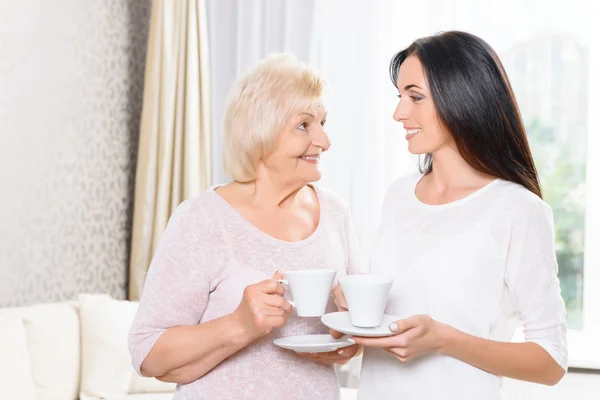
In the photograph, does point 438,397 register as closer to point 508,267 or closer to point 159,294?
point 508,267

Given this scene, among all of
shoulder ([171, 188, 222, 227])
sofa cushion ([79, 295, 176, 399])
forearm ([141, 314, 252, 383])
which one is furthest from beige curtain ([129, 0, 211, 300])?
forearm ([141, 314, 252, 383])

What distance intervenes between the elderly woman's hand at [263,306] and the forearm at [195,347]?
49 millimetres

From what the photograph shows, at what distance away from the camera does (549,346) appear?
5.02 ft

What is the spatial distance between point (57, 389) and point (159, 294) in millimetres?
1688

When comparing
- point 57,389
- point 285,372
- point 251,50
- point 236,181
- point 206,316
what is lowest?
point 57,389

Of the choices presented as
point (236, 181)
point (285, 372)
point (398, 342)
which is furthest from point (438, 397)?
point (236, 181)

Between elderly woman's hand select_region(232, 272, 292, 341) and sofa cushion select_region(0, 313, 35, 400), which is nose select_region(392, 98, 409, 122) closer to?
elderly woman's hand select_region(232, 272, 292, 341)

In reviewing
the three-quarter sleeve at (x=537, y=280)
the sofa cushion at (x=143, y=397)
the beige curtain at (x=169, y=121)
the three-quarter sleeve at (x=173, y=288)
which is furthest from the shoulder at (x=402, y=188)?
the beige curtain at (x=169, y=121)

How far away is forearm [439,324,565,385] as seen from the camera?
4.98 feet

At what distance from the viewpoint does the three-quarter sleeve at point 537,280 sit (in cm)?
153

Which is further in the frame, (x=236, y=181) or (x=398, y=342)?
(x=236, y=181)

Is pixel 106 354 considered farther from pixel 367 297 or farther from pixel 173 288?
pixel 367 297

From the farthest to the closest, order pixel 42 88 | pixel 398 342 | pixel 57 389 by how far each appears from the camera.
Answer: pixel 42 88
pixel 57 389
pixel 398 342

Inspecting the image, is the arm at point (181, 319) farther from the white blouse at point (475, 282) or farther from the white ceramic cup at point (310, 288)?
the white blouse at point (475, 282)
